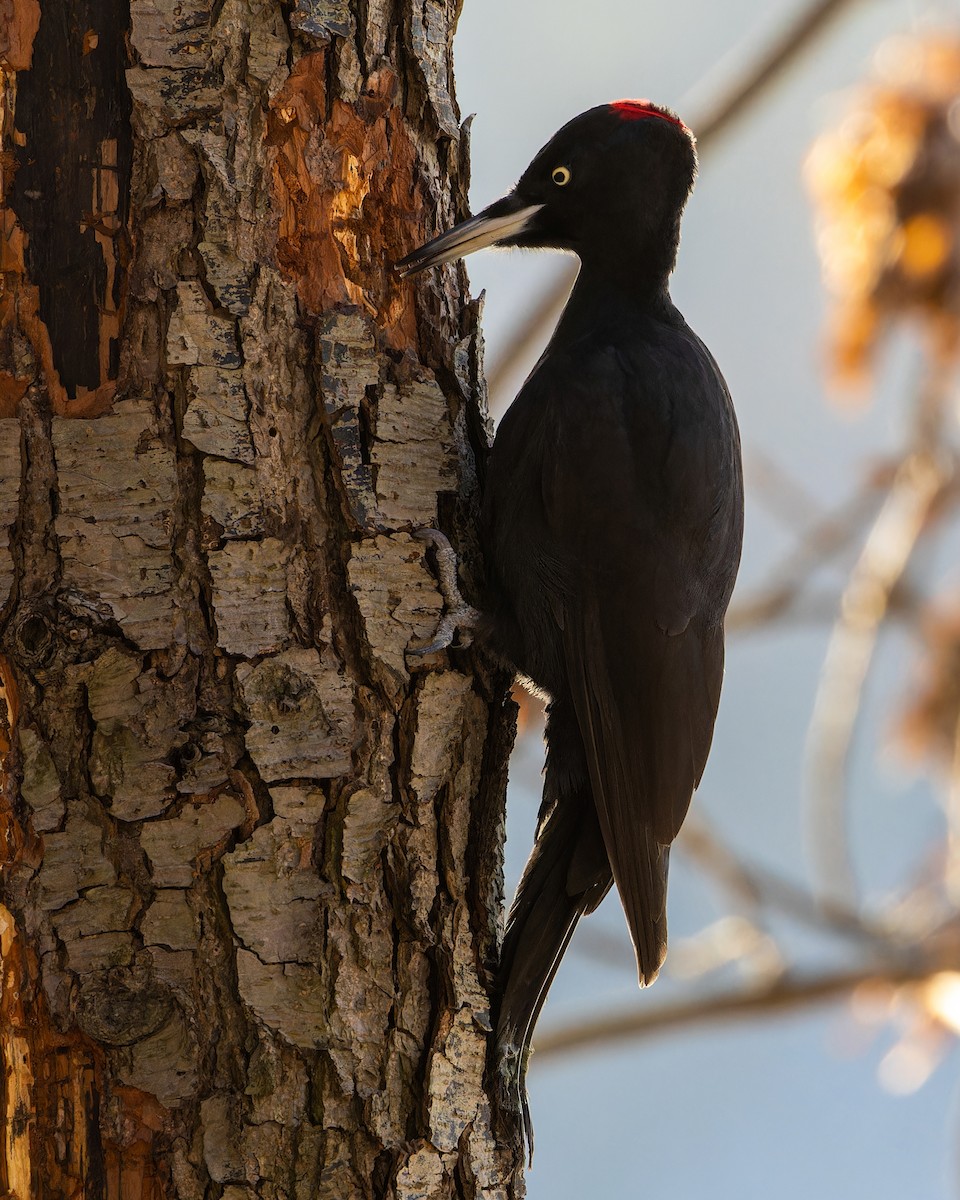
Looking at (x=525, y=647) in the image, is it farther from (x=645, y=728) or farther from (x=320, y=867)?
(x=320, y=867)

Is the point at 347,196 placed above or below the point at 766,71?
below

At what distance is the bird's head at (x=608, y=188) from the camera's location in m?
2.53

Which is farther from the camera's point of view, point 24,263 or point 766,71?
point 766,71

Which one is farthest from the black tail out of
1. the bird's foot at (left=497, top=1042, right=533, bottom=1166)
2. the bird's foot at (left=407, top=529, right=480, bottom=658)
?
the bird's foot at (left=407, top=529, right=480, bottom=658)

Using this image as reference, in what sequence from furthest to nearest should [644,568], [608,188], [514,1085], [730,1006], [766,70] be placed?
1. [730,1006]
2. [766,70]
3. [608,188]
4. [644,568]
5. [514,1085]

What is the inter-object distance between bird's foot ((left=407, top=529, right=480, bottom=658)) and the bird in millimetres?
78

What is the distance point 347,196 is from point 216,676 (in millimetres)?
756

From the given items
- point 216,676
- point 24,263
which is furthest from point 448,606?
point 24,263

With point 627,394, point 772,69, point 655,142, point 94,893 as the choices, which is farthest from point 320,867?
point 772,69

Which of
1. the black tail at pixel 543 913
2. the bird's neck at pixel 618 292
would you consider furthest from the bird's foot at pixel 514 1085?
the bird's neck at pixel 618 292

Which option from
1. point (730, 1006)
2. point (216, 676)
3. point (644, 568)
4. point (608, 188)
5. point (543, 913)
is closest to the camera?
point (216, 676)

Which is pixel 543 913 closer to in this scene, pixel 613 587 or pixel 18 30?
pixel 613 587

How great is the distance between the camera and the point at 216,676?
1.73 meters

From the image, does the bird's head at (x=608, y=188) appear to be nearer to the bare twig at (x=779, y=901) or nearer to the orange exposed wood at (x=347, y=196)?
the orange exposed wood at (x=347, y=196)
